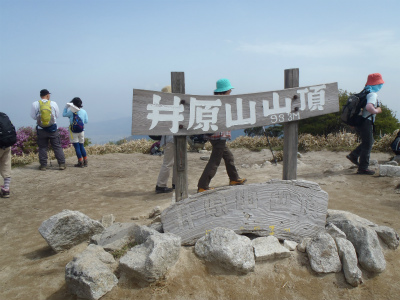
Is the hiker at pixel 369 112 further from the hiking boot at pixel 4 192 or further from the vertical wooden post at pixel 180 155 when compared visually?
the hiking boot at pixel 4 192

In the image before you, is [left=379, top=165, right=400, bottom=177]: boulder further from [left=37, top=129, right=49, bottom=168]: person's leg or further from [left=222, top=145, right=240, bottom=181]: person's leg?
[left=37, top=129, right=49, bottom=168]: person's leg

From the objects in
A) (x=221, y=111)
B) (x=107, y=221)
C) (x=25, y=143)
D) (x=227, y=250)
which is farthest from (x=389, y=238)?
(x=25, y=143)

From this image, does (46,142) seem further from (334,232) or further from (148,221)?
(334,232)

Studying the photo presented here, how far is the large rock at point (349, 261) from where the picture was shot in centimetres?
350

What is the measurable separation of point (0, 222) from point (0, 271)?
2.24 metres

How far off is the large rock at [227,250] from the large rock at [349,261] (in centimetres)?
101

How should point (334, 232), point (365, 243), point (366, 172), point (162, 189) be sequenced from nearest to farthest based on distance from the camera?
1. point (365, 243)
2. point (334, 232)
3. point (162, 189)
4. point (366, 172)

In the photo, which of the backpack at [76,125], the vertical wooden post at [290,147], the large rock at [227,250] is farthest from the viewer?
the backpack at [76,125]

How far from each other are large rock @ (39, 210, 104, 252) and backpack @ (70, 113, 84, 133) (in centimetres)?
588

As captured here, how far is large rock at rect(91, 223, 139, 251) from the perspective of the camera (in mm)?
3872

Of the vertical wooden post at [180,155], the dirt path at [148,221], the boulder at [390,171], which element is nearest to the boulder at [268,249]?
the dirt path at [148,221]

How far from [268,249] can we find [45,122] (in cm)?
765

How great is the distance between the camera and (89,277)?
3.12 m

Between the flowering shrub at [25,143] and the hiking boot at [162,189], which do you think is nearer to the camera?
the hiking boot at [162,189]
